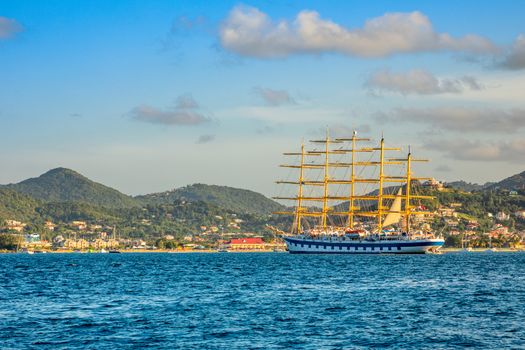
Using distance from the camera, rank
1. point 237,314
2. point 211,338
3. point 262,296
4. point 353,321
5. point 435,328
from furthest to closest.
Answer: point 262,296, point 237,314, point 353,321, point 435,328, point 211,338

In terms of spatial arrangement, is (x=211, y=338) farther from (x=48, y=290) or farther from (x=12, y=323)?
(x=48, y=290)

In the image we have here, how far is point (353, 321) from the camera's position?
53750 mm

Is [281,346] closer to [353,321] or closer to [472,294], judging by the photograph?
[353,321]

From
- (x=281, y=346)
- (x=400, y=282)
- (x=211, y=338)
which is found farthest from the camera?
(x=400, y=282)

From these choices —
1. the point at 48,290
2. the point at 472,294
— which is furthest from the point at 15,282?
the point at 472,294

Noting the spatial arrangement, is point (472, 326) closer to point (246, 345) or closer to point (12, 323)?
point (246, 345)

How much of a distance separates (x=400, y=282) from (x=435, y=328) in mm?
39324

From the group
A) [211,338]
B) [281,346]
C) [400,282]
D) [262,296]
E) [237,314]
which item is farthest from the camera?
[400,282]

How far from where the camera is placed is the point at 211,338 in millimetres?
47219

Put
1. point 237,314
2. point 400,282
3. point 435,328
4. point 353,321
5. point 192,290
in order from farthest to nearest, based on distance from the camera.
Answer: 1. point 400,282
2. point 192,290
3. point 237,314
4. point 353,321
5. point 435,328

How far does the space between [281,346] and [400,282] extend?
155 ft

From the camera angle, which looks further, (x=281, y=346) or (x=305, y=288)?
(x=305, y=288)

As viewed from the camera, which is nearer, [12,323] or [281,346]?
[281,346]

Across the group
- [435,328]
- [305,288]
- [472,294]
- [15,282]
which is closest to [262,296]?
[305,288]
